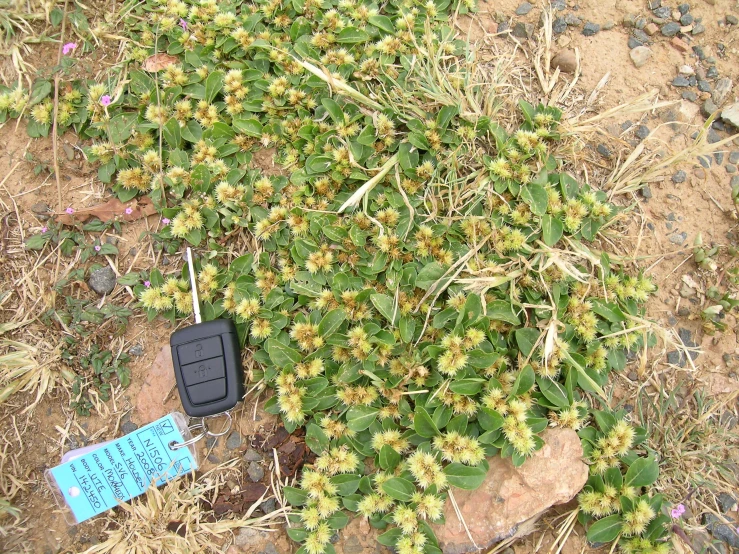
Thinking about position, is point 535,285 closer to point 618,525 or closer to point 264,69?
point 618,525

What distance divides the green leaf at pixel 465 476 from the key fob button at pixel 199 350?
1.31 meters

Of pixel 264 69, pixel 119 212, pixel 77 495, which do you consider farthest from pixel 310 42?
pixel 77 495

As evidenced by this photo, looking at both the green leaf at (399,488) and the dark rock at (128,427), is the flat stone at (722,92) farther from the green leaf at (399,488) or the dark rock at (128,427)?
the dark rock at (128,427)

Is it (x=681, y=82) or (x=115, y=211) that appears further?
(x=681, y=82)

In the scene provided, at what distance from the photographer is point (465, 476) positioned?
100 inches

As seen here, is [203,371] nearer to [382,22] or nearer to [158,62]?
[158,62]

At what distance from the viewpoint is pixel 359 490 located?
2686 mm

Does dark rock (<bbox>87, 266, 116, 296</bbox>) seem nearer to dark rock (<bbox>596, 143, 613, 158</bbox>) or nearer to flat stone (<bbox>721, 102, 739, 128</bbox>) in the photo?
dark rock (<bbox>596, 143, 613, 158</bbox>)

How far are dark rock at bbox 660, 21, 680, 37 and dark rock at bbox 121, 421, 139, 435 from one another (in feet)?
13.2

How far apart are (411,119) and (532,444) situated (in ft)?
6.11

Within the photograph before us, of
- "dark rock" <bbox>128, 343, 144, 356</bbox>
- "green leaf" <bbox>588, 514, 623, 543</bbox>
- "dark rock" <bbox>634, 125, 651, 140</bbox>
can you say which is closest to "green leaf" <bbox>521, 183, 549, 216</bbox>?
"dark rock" <bbox>634, 125, 651, 140</bbox>

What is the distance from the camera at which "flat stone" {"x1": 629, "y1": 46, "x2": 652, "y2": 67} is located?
3.38 metres

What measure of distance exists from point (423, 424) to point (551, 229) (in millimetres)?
1245

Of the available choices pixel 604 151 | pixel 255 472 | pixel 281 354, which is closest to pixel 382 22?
pixel 604 151
